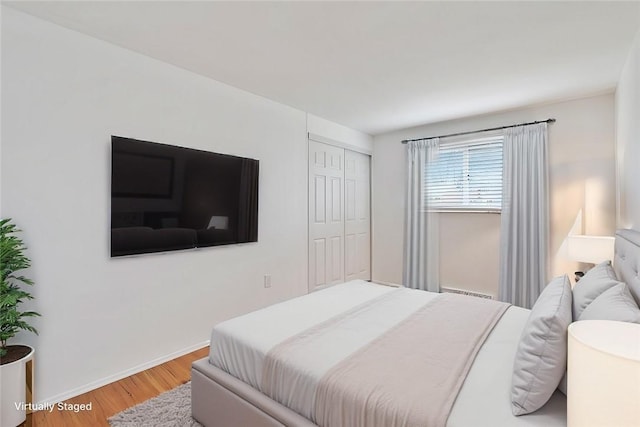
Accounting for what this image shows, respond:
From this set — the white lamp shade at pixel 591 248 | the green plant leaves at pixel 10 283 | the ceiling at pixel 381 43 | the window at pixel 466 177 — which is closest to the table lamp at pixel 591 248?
Result: the white lamp shade at pixel 591 248

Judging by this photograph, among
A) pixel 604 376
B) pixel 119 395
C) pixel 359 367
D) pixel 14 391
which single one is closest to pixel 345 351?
pixel 359 367

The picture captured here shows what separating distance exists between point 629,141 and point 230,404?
10.6ft

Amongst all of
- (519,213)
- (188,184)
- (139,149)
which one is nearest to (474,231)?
(519,213)

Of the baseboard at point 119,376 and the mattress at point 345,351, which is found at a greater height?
the mattress at point 345,351

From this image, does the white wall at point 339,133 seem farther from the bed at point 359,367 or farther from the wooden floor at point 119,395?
the wooden floor at point 119,395

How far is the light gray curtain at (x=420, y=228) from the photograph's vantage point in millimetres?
4480

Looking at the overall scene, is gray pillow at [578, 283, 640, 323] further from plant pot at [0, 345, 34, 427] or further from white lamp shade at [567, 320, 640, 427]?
plant pot at [0, 345, 34, 427]

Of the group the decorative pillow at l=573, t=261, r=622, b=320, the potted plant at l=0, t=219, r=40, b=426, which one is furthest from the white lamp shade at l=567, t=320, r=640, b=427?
the potted plant at l=0, t=219, r=40, b=426

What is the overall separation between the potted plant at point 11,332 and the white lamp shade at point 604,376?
8.16 ft

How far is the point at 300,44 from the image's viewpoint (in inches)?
92.6

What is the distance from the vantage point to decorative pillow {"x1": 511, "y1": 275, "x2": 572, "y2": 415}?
Answer: 3.75ft

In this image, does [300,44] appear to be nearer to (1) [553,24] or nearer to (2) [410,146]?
(1) [553,24]

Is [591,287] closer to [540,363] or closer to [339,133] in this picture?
[540,363]

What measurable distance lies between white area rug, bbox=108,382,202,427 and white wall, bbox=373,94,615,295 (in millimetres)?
3487
